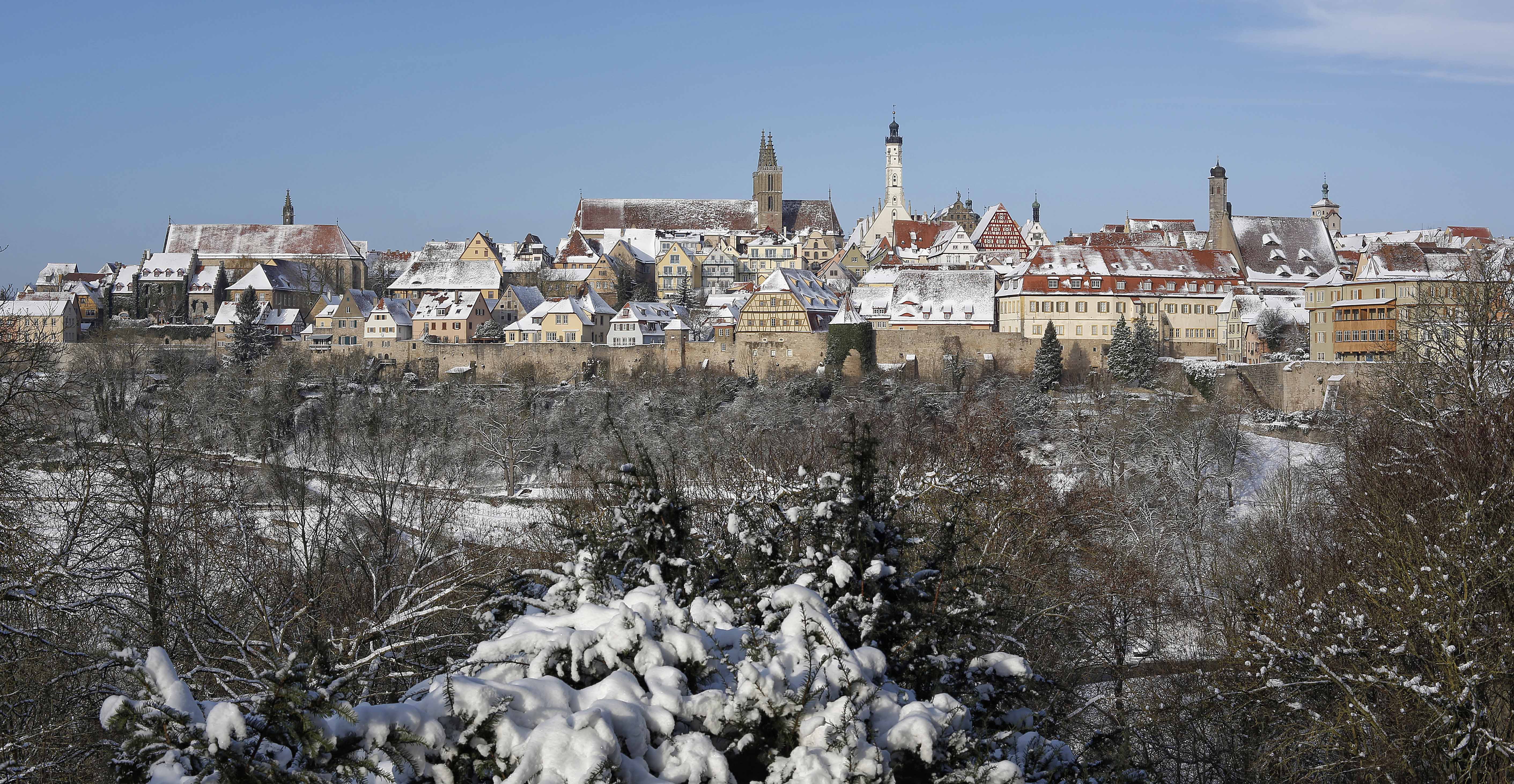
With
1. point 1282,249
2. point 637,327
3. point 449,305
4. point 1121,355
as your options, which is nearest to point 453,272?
point 449,305

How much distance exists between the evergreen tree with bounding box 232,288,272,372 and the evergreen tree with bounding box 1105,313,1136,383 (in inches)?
1438

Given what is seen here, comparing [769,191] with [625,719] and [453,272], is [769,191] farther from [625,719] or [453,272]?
[625,719]

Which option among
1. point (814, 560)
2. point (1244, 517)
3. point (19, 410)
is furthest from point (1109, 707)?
point (1244, 517)

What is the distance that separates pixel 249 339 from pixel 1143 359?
3995 cm

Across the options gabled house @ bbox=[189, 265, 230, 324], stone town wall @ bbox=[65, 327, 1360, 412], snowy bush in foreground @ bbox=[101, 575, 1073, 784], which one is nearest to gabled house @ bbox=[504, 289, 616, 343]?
stone town wall @ bbox=[65, 327, 1360, 412]

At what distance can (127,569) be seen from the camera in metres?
9.77

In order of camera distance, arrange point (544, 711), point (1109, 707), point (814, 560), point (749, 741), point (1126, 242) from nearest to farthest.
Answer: point (544, 711)
point (749, 741)
point (814, 560)
point (1109, 707)
point (1126, 242)

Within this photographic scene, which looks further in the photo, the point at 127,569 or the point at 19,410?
the point at 19,410

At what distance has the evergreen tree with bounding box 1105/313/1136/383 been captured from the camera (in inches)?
1956

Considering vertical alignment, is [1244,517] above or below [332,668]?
below

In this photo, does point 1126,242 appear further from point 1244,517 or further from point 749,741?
point 749,741

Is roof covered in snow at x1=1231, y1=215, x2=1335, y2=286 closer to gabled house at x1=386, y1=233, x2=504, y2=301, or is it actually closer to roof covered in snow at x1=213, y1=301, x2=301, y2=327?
gabled house at x1=386, y1=233, x2=504, y2=301

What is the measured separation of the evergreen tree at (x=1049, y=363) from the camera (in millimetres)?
50062

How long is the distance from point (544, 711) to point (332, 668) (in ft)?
2.56
